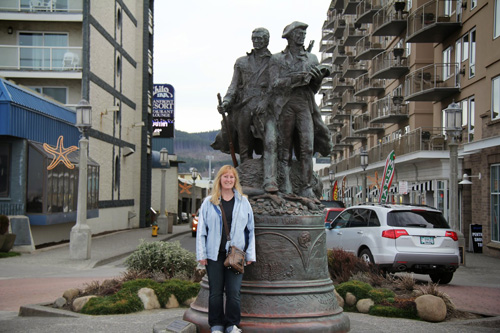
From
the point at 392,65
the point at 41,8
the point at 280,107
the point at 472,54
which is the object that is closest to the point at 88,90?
the point at 41,8

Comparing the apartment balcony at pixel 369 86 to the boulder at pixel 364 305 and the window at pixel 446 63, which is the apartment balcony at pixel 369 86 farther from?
the boulder at pixel 364 305

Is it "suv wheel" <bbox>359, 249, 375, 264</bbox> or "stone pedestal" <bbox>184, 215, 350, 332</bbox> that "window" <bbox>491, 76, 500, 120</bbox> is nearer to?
"suv wheel" <bbox>359, 249, 375, 264</bbox>

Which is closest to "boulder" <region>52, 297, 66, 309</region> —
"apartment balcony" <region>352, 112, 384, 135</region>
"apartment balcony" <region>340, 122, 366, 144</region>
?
"apartment balcony" <region>352, 112, 384, 135</region>

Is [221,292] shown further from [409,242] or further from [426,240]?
[426,240]

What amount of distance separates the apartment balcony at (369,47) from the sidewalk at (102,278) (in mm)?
26855

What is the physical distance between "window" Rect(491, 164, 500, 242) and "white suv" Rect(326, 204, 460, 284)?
35.1 feet

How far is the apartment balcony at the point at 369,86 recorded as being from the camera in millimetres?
48156

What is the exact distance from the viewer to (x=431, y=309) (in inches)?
Result: 344

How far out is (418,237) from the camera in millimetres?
13445

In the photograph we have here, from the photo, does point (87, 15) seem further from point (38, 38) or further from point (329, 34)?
point (329, 34)

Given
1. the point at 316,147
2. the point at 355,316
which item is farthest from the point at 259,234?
the point at 355,316

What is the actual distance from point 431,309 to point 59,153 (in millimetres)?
18571

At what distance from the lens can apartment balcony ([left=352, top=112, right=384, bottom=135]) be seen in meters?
48.7

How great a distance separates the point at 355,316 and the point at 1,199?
53.2 feet
